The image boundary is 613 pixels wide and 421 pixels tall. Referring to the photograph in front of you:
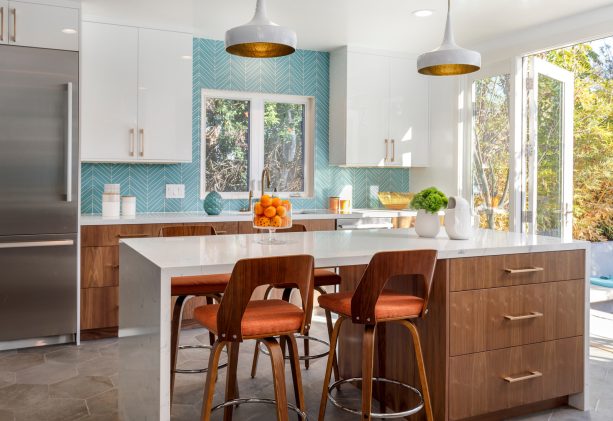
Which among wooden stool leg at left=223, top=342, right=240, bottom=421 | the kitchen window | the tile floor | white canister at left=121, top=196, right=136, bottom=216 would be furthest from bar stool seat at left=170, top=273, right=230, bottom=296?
the kitchen window

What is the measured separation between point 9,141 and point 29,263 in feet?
2.70

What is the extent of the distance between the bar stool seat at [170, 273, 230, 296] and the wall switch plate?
228 centimetres

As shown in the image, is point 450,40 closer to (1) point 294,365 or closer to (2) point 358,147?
(1) point 294,365

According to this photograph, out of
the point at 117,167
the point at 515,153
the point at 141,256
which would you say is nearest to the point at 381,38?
the point at 515,153

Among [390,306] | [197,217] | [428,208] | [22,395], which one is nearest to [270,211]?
[390,306]

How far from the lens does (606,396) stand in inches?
125

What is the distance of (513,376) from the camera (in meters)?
2.75

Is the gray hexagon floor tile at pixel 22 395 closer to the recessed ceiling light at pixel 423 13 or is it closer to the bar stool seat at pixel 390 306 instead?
the bar stool seat at pixel 390 306

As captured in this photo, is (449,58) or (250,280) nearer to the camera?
(250,280)

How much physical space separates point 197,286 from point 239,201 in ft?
8.63

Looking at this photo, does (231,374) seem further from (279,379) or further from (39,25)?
(39,25)

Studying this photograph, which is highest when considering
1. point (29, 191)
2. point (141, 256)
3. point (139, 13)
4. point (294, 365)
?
→ point (139, 13)

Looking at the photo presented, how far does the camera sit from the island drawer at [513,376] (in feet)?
8.53

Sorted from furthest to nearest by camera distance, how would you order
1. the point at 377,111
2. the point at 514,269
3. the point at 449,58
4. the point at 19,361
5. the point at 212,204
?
the point at 377,111 → the point at 212,204 → the point at 19,361 → the point at 449,58 → the point at 514,269
